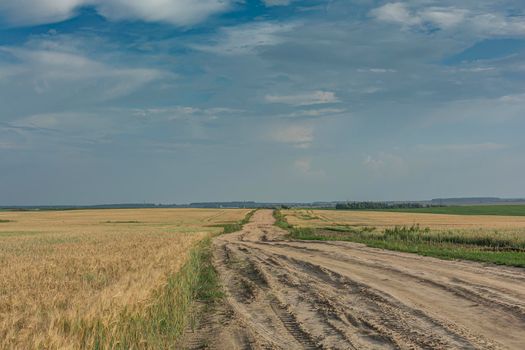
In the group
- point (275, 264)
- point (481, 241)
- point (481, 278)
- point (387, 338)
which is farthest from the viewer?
point (481, 241)

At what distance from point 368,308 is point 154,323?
524 centimetres

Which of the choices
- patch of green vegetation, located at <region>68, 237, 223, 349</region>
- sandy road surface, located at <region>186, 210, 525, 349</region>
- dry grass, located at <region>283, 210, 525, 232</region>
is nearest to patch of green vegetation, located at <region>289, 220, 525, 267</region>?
sandy road surface, located at <region>186, 210, 525, 349</region>

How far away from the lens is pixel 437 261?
2283 cm

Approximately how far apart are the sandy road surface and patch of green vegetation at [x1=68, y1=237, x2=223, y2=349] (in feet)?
1.65

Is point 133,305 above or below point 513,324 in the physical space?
above

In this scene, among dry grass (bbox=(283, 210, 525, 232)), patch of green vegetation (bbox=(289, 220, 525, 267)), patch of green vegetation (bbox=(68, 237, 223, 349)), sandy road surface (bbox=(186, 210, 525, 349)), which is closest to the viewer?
patch of green vegetation (bbox=(68, 237, 223, 349))

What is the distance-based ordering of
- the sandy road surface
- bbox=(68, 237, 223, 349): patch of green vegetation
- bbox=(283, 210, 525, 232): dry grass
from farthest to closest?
bbox=(283, 210, 525, 232): dry grass < the sandy road surface < bbox=(68, 237, 223, 349): patch of green vegetation

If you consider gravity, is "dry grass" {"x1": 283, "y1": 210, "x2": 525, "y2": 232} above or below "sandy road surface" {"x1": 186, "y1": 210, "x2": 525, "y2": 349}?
below

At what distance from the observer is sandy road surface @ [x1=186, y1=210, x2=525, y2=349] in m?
9.43

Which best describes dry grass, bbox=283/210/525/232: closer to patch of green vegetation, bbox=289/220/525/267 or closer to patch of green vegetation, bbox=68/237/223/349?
patch of green vegetation, bbox=289/220/525/267

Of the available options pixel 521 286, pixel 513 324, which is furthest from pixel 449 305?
pixel 521 286

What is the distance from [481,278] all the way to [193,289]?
30.9 feet

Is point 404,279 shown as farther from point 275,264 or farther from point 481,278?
point 275,264

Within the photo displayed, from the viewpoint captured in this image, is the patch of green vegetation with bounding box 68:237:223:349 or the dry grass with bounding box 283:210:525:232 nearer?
the patch of green vegetation with bounding box 68:237:223:349
